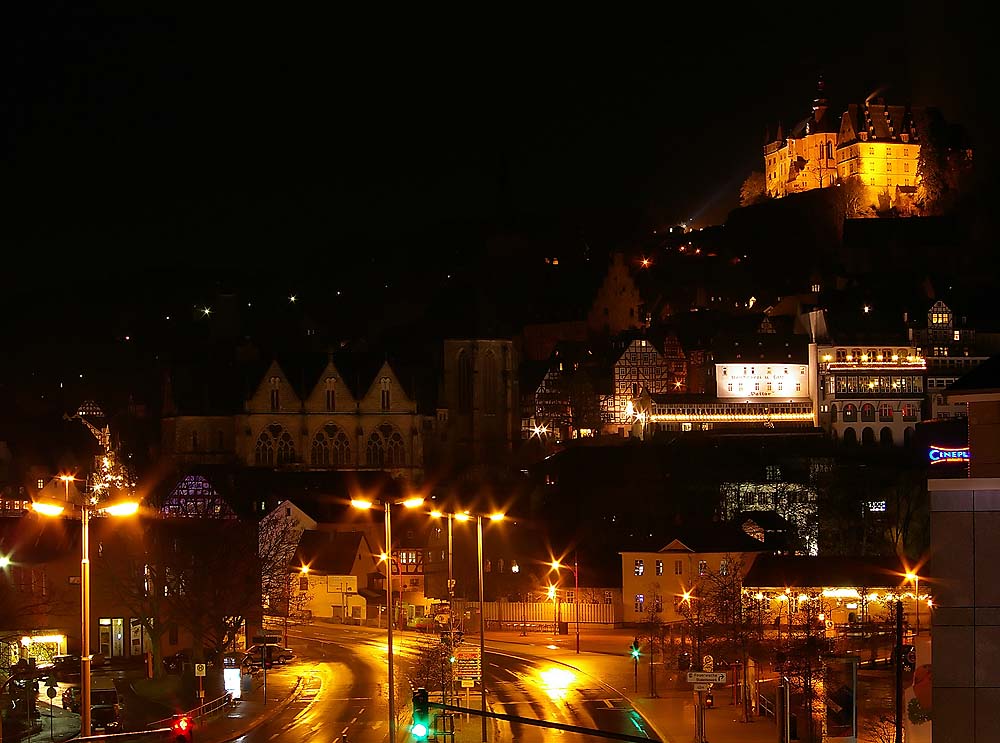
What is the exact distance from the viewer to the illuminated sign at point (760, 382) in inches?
5861

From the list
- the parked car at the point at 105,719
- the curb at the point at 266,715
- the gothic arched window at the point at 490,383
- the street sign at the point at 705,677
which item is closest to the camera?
the street sign at the point at 705,677

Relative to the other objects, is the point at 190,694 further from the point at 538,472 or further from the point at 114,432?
the point at 114,432

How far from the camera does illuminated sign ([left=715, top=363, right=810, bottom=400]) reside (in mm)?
148875

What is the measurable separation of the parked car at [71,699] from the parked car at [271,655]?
10218mm

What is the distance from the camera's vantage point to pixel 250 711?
55969 millimetres

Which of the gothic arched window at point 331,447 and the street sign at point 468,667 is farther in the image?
the gothic arched window at point 331,447

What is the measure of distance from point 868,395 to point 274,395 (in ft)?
155

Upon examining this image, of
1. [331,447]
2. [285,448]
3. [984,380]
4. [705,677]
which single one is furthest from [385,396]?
[984,380]

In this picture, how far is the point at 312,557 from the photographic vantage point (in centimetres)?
10219

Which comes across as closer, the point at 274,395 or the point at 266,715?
the point at 266,715

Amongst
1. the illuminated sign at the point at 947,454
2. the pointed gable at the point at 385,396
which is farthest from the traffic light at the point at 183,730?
the pointed gable at the point at 385,396

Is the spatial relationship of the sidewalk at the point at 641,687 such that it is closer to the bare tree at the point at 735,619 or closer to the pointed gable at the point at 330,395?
the bare tree at the point at 735,619

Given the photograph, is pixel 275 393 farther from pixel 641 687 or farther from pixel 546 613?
pixel 641 687

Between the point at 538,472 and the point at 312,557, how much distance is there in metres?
39.0
